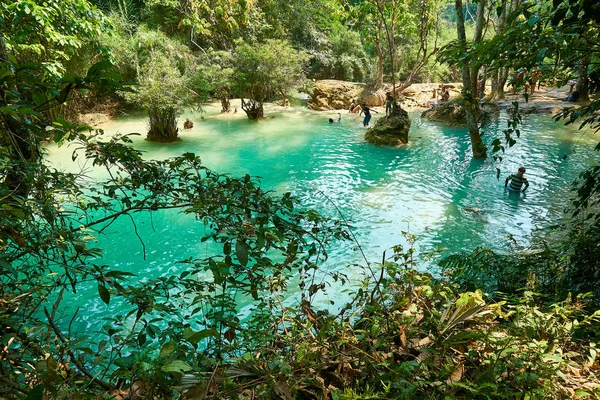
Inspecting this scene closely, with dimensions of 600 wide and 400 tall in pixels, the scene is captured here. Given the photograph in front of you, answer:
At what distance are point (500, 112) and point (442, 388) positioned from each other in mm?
18494

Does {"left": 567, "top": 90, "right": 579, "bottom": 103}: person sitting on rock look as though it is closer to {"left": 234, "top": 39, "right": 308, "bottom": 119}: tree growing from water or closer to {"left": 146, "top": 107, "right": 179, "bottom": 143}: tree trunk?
{"left": 234, "top": 39, "right": 308, "bottom": 119}: tree growing from water

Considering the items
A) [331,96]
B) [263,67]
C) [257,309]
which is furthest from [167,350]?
[331,96]

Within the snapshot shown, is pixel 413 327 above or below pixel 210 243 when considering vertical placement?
above

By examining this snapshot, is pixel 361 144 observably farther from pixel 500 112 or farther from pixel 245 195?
pixel 245 195

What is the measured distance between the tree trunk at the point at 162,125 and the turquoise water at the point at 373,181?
403 millimetres

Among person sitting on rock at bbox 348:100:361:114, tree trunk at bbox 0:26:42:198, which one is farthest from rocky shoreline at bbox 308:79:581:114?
tree trunk at bbox 0:26:42:198

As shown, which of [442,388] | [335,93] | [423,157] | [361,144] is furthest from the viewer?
[335,93]

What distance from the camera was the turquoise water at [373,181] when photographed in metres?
6.50

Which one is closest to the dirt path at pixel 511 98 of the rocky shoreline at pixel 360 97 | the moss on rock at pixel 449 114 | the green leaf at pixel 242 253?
the rocky shoreline at pixel 360 97

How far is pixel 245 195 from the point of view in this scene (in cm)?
212

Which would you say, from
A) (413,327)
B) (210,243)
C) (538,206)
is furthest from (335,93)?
(413,327)

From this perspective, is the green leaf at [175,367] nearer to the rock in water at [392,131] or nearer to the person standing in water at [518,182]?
the person standing in water at [518,182]

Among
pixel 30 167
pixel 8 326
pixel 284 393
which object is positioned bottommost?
pixel 284 393

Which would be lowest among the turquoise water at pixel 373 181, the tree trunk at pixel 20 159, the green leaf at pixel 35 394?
the turquoise water at pixel 373 181
